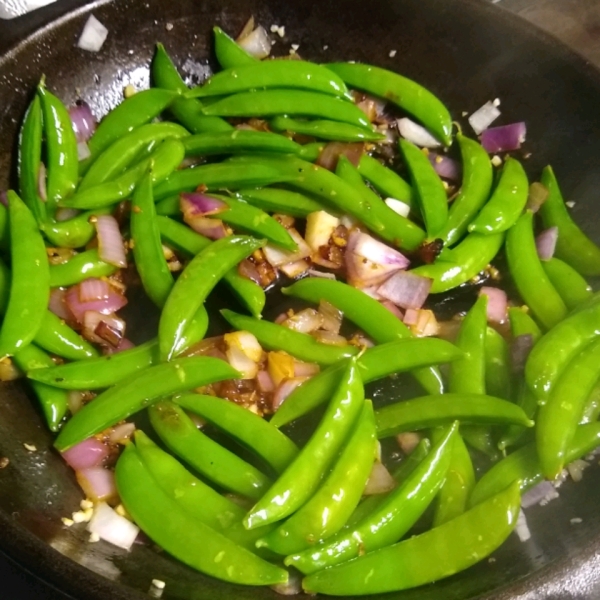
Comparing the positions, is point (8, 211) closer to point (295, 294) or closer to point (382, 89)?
point (295, 294)

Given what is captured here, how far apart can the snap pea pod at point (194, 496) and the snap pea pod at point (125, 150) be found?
113 centimetres

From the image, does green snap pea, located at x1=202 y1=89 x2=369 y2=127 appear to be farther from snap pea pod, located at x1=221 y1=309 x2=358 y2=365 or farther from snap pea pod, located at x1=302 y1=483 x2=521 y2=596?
snap pea pod, located at x1=302 y1=483 x2=521 y2=596

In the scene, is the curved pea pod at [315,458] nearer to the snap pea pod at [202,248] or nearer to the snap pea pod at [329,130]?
the snap pea pod at [202,248]

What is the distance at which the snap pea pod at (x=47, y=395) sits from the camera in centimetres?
221

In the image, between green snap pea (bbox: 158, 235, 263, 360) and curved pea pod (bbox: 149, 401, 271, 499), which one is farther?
green snap pea (bbox: 158, 235, 263, 360)

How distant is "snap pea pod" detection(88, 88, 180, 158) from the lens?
9.36 feet

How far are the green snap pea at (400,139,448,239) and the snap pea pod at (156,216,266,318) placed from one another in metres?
0.76

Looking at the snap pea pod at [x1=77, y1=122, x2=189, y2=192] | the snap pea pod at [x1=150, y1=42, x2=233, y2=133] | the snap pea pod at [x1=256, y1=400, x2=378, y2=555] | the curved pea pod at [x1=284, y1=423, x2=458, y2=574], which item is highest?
the snap pea pod at [x1=150, y1=42, x2=233, y2=133]

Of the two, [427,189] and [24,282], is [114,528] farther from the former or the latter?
[427,189]

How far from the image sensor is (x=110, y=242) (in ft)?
8.40

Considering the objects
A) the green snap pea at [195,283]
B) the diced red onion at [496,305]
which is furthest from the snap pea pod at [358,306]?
the diced red onion at [496,305]

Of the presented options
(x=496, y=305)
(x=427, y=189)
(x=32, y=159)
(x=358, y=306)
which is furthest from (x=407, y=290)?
(x=32, y=159)

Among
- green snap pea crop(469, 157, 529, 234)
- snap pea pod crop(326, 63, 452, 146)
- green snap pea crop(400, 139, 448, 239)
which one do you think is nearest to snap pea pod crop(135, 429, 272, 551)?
green snap pea crop(400, 139, 448, 239)

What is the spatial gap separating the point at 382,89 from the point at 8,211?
1.73m
